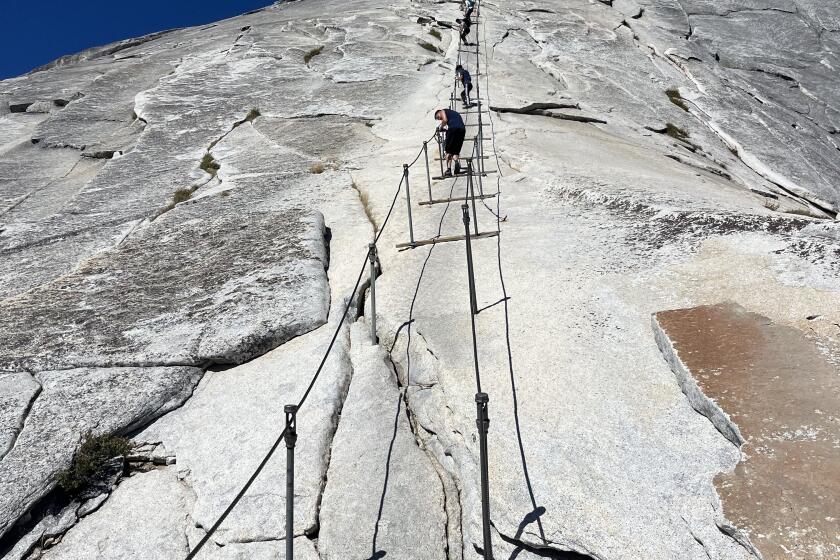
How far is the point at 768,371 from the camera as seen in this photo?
5.23m

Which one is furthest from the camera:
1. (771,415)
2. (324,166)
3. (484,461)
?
(324,166)

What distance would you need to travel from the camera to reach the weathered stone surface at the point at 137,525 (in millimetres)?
4930

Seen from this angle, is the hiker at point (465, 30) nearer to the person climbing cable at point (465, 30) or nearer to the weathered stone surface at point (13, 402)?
the person climbing cable at point (465, 30)

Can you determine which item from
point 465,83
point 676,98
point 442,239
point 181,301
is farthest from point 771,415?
point 676,98

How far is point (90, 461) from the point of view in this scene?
18.3 ft

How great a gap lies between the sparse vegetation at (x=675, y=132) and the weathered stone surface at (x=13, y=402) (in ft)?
56.8

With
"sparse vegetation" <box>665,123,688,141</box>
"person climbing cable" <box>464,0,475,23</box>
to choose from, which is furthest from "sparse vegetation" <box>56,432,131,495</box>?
"person climbing cable" <box>464,0,475,23</box>

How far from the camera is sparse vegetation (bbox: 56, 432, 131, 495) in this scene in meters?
5.42

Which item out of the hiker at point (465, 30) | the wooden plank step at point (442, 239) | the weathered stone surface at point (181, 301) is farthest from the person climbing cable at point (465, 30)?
the wooden plank step at point (442, 239)

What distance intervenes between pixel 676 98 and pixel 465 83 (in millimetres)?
8960

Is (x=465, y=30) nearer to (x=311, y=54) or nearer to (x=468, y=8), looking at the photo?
(x=468, y=8)

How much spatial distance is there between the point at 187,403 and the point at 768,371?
221 inches

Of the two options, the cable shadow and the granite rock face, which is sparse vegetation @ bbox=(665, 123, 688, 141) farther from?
the cable shadow

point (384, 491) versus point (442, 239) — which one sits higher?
point (442, 239)
